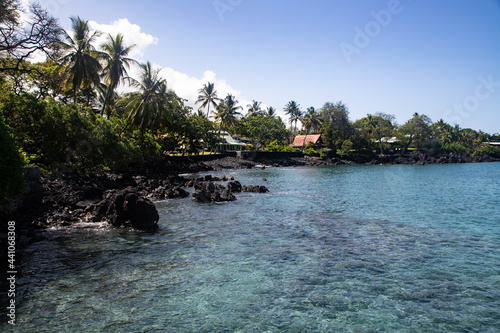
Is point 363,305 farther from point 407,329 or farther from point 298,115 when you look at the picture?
point 298,115

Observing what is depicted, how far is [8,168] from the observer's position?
10.6m

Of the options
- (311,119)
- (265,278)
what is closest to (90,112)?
(265,278)

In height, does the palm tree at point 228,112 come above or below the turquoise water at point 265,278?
above

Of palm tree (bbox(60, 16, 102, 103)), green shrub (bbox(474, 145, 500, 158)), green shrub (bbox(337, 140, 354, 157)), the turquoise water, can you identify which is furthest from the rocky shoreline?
green shrub (bbox(474, 145, 500, 158))

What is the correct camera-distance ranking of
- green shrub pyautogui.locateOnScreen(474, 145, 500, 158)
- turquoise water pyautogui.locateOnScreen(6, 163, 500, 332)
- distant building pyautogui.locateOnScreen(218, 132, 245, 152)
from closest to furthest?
turquoise water pyautogui.locateOnScreen(6, 163, 500, 332)
distant building pyautogui.locateOnScreen(218, 132, 245, 152)
green shrub pyautogui.locateOnScreen(474, 145, 500, 158)

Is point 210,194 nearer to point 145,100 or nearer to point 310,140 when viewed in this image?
point 145,100

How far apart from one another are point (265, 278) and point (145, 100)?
36336 mm

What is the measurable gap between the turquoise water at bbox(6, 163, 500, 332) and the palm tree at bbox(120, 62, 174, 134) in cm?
2731

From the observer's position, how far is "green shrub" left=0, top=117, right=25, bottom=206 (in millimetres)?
10367

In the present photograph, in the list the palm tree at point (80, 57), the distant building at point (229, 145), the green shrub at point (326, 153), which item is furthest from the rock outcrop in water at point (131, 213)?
the green shrub at point (326, 153)

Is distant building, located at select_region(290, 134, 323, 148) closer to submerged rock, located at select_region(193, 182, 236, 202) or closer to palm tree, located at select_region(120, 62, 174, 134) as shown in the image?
palm tree, located at select_region(120, 62, 174, 134)

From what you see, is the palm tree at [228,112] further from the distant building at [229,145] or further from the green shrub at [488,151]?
the green shrub at [488,151]

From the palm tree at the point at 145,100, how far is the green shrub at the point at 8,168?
2962 centimetres

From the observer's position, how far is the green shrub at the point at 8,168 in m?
10.4
